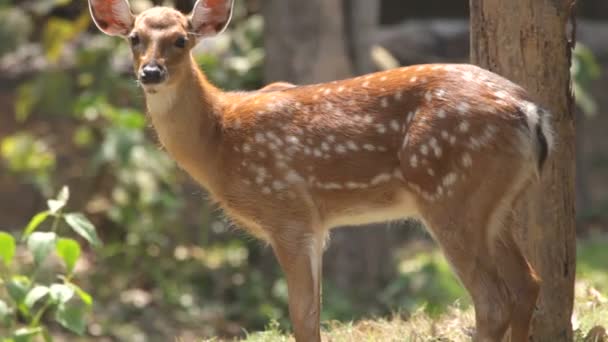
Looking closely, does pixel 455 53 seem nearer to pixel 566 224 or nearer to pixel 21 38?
pixel 21 38

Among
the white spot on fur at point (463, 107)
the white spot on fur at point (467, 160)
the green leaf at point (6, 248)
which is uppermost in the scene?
the white spot on fur at point (463, 107)

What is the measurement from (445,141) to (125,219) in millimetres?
6232

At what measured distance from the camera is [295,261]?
5906mm

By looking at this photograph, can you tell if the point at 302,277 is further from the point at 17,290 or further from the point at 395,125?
the point at 17,290

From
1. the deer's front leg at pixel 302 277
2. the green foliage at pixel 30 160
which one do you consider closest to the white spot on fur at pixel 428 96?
the deer's front leg at pixel 302 277

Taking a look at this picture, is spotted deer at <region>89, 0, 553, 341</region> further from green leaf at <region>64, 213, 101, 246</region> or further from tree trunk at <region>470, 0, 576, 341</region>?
green leaf at <region>64, 213, 101, 246</region>

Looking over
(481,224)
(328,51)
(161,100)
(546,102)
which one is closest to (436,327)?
(481,224)

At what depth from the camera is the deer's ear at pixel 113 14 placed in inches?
248

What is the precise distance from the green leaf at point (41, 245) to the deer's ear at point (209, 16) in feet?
4.27

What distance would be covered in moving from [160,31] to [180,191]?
6193mm

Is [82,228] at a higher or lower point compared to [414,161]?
lower

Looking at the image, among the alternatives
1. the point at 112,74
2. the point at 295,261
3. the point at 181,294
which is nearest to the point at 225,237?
the point at 181,294

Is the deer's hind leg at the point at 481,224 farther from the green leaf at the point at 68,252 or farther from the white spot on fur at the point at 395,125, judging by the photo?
the green leaf at the point at 68,252

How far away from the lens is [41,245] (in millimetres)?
6375
